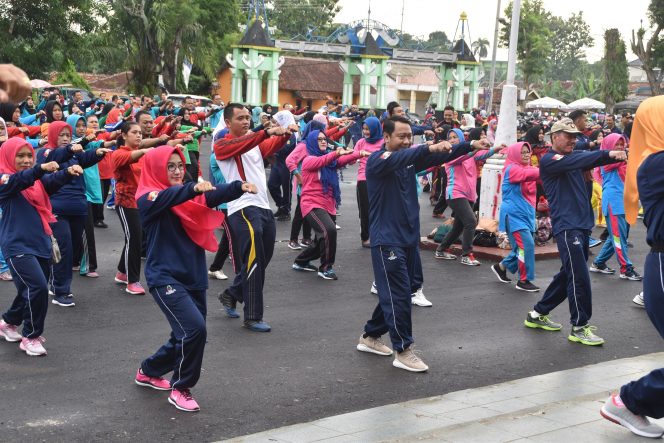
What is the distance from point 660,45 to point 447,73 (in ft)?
48.9

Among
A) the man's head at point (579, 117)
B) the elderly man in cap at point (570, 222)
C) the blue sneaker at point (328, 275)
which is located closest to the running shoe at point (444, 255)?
the blue sneaker at point (328, 275)

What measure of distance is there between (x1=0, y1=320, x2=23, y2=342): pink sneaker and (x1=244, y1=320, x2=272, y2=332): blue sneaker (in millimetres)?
1984

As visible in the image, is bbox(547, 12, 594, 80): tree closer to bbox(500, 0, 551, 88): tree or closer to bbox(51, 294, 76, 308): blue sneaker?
bbox(500, 0, 551, 88): tree

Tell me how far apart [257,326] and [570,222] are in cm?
301

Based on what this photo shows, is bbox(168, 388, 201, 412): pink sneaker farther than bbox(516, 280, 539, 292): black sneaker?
No

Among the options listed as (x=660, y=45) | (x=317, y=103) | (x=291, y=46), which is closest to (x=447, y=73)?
(x=291, y=46)

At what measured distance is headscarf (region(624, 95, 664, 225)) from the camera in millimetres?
5719

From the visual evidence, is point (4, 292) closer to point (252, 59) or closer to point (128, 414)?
point (128, 414)

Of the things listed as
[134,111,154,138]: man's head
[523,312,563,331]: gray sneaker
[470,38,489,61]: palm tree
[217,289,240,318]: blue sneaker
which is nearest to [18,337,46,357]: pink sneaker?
[217,289,240,318]: blue sneaker

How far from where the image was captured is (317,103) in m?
72.6

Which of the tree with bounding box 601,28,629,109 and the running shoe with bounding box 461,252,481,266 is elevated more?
the tree with bounding box 601,28,629,109

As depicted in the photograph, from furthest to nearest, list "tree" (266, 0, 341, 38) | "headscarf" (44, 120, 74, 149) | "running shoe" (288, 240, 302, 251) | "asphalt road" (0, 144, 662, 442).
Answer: "tree" (266, 0, 341, 38)
"running shoe" (288, 240, 302, 251)
"headscarf" (44, 120, 74, 149)
"asphalt road" (0, 144, 662, 442)

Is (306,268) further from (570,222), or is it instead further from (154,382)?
(154,382)

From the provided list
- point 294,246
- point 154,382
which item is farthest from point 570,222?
point 294,246
